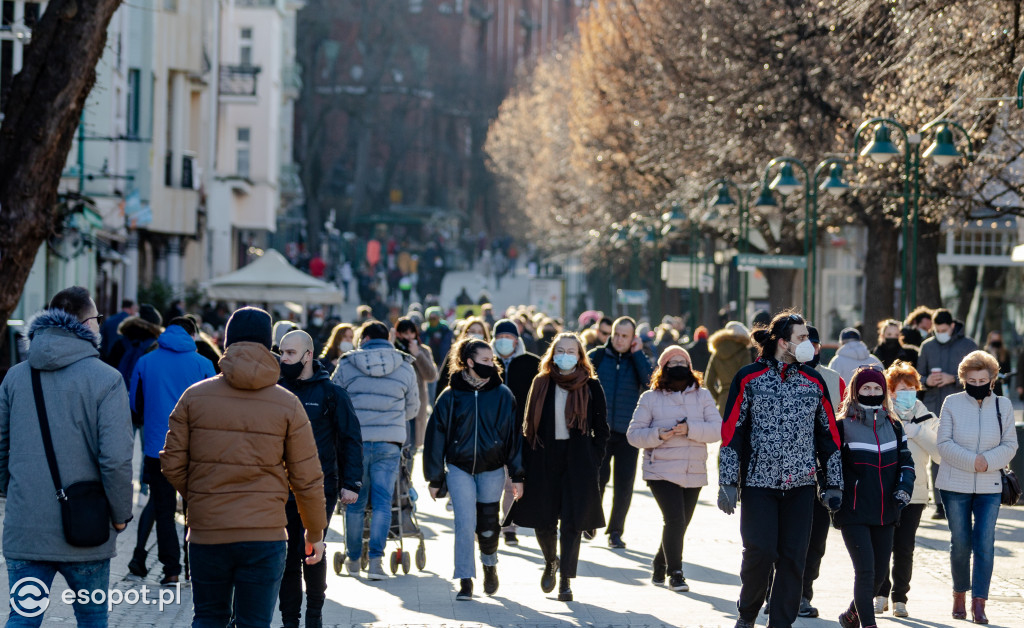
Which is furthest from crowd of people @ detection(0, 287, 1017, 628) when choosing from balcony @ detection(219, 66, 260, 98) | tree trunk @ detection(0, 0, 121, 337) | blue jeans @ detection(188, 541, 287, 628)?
balcony @ detection(219, 66, 260, 98)

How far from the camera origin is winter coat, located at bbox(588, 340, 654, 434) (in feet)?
42.4

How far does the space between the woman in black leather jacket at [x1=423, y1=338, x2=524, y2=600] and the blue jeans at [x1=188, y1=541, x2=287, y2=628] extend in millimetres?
3598

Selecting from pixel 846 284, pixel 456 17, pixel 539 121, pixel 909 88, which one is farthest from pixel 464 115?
pixel 909 88

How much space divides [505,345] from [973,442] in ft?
14.4

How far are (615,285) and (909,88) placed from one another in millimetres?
44899

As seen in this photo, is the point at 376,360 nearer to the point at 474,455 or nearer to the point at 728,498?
the point at 474,455

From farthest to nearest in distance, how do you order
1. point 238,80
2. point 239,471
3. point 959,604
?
1. point 238,80
2. point 959,604
3. point 239,471

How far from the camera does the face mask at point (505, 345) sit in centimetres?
1314

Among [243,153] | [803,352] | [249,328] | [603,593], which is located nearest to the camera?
[249,328]

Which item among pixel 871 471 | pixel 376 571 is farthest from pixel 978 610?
pixel 376 571

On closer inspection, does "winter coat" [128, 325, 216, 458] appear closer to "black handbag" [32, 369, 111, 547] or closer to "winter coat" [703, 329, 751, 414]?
"black handbag" [32, 369, 111, 547]

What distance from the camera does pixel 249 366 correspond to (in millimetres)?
6422

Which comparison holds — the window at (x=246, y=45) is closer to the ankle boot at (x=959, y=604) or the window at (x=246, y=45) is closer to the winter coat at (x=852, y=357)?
the winter coat at (x=852, y=357)

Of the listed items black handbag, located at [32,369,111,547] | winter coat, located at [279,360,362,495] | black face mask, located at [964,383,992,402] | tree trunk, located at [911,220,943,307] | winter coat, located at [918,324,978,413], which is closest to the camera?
black handbag, located at [32,369,111,547]
